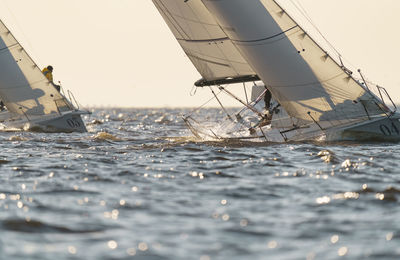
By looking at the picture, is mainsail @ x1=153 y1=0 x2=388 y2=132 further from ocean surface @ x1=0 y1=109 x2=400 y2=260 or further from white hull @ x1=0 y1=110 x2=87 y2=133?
white hull @ x1=0 y1=110 x2=87 y2=133

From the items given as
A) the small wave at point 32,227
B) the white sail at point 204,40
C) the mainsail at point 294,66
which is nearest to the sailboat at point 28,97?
the white sail at point 204,40

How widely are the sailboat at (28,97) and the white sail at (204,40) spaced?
5461 millimetres

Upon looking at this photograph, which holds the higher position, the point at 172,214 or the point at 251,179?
the point at 172,214

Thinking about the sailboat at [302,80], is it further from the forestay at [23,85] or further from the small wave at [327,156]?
the forestay at [23,85]

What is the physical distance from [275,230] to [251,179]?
2895 mm

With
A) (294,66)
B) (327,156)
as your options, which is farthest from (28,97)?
(327,156)

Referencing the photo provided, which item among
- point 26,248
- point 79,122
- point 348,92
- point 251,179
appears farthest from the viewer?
point 79,122

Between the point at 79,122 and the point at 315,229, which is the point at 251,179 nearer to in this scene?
the point at 315,229

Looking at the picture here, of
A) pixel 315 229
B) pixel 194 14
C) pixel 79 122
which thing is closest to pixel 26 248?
pixel 315 229

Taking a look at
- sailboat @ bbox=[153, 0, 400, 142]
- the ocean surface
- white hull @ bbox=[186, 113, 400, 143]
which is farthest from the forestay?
the ocean surface

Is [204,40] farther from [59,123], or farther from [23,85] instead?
[23,85]

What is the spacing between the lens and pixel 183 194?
24.8 ft

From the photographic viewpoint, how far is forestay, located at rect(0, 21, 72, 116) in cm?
2214

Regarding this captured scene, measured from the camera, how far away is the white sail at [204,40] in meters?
17.4
